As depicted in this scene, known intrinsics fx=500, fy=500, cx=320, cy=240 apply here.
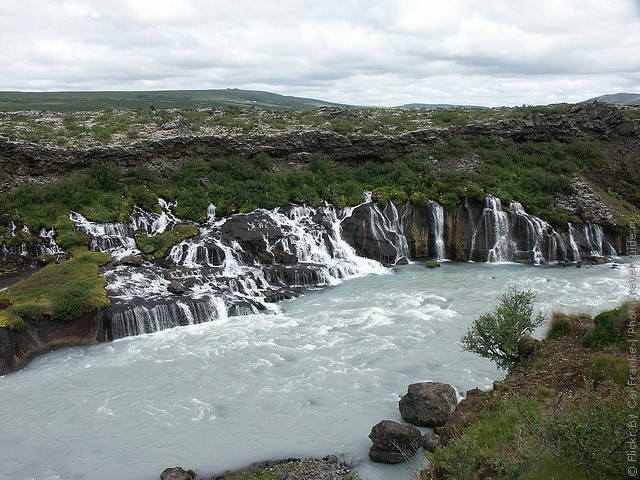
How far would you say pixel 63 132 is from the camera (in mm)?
38812

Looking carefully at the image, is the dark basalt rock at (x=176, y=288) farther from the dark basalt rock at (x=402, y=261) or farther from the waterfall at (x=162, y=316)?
the dark basalt rock at (x=402, y=261)

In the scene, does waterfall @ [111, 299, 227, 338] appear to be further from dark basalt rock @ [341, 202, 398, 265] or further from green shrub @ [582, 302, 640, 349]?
green shrub @ [582, 302, 640, 349]

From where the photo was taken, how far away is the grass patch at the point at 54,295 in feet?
69.2

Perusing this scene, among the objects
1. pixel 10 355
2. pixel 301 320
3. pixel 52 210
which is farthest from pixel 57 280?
pixel 301 320

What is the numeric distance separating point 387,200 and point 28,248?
22.7m

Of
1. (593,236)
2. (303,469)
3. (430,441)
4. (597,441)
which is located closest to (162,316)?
(303,469)

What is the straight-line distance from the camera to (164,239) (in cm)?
2973

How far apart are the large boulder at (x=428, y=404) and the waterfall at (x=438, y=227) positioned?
1957 centimetres

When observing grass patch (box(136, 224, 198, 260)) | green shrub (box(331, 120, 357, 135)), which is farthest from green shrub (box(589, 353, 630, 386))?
green shrub (box(331, 120, 357, 135))

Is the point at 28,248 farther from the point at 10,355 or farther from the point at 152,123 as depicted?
the point at 152,123

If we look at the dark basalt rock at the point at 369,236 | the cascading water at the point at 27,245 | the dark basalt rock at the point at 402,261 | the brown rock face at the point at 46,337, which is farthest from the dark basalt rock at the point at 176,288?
the dark basalt rock at the point at 402,261

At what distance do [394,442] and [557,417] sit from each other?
20.2 feet

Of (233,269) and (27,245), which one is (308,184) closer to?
(233,269)

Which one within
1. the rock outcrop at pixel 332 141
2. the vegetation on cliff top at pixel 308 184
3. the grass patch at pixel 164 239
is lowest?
the grass patch at pixel 164 239
